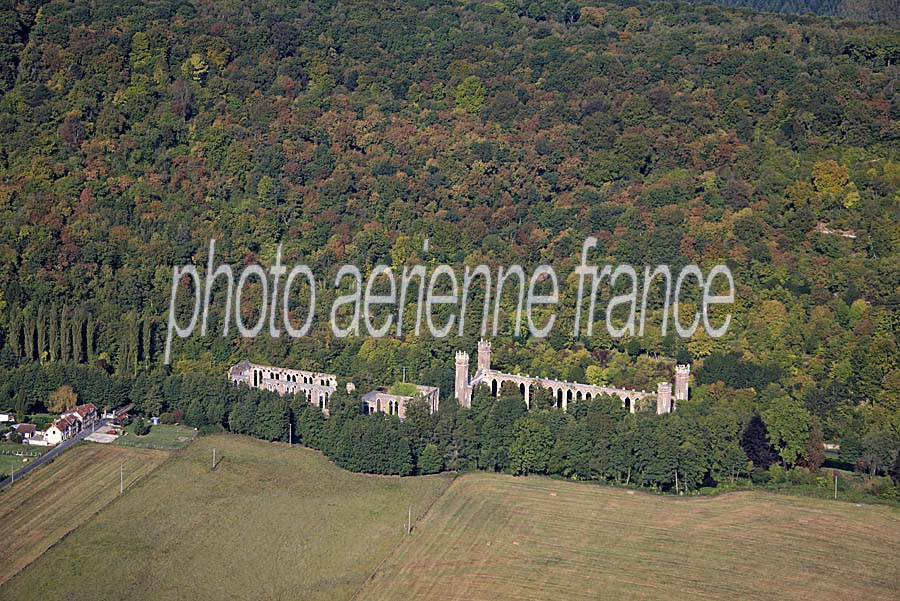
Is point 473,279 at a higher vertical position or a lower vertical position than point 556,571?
higher

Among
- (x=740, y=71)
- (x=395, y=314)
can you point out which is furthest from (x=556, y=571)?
(x=740, y=71)

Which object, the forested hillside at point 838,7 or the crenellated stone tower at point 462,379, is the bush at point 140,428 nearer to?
the crenellated stone tower at point 462,379

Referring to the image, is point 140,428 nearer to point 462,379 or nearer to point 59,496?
point 59,496

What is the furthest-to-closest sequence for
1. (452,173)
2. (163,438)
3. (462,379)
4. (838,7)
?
(838,7)
(452,173)
(462,379)
(163,438)

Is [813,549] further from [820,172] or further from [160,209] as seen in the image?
[160,209]

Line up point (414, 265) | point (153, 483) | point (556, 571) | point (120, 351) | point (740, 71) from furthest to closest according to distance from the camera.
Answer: point (740, 71)
point (414, 265)
point (120, 351)
point (153, 483)
point (556, 571)

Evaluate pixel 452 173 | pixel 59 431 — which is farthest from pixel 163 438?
pixel 452 173

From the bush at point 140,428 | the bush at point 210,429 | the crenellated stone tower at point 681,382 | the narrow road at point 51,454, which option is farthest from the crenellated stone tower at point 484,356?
the narrow road at point 51,454
